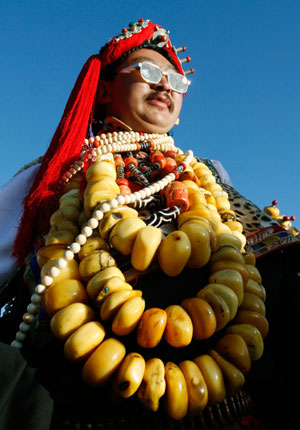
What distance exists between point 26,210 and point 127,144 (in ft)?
1.94

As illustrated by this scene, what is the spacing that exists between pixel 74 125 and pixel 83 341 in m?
1.18

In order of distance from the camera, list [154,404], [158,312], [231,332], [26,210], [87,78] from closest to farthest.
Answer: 1. [154,404]
2. [158,312]
3. [231,332]
4. [26,210]
5. [87,78]

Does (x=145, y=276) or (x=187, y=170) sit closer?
(x=145, y=276)

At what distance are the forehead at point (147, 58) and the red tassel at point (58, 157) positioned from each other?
0.60 feet

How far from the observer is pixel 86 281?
3.95ft

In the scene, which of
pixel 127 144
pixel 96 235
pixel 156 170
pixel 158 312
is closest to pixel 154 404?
pixel 158 312

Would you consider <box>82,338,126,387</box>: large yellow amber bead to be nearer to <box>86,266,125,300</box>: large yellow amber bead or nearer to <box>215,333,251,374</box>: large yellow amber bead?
<box>86,266,125,300</box>: large yellow amber bead

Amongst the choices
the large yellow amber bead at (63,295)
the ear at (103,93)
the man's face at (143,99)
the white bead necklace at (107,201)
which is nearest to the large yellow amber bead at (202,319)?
the large yellow amber bead at (63,295)

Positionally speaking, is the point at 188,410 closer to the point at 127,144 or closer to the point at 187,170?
the point at 187,170

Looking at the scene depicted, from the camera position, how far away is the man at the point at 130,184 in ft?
3.14

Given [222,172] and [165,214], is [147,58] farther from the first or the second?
[165,214]

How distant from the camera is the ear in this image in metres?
2.09

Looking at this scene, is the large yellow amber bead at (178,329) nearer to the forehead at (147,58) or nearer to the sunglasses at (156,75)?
the sunglasses at (156,75)

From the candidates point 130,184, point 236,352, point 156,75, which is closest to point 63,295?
point 236,352
